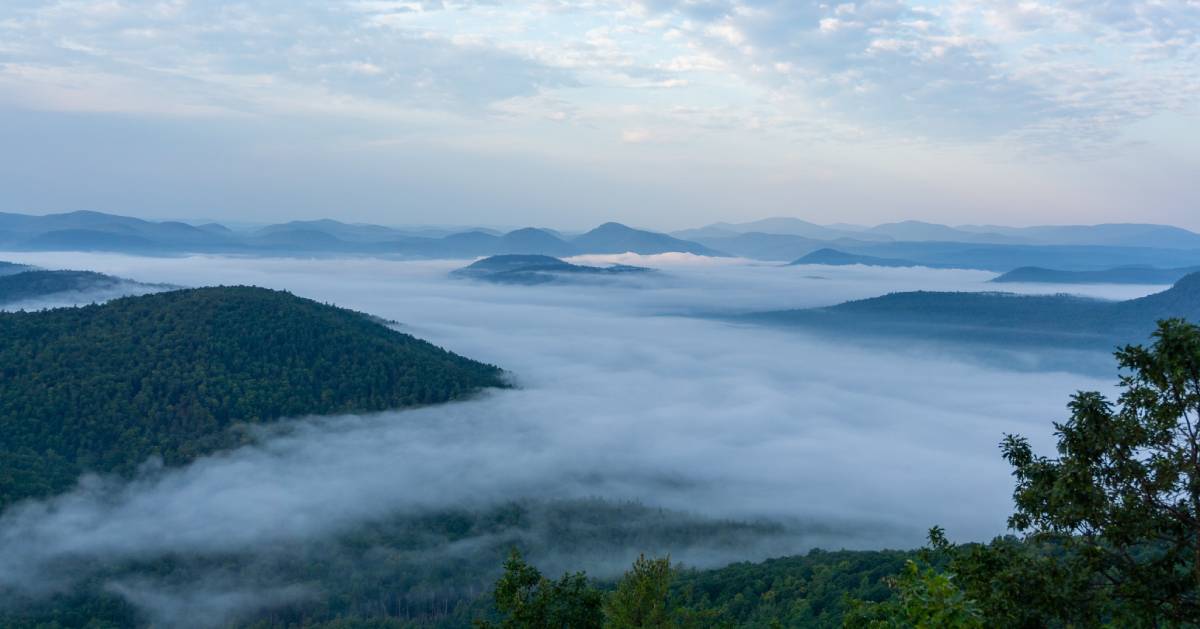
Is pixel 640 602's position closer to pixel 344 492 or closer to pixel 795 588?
pixel 795 588

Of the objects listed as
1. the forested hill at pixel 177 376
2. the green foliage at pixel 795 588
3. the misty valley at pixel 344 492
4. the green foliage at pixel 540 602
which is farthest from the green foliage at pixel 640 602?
the forested hill at pixel 177 376

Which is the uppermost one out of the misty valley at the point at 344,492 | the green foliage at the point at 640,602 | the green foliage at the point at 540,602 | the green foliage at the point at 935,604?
the green foliage at the point at 935,604

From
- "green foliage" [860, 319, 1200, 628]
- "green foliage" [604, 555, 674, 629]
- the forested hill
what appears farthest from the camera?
the forested hill

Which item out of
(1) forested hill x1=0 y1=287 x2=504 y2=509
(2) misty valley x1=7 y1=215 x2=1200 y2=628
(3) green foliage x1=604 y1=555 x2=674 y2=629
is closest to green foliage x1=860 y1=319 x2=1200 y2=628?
(3) green foliage x1=604 y1=555 x2=674 y2=629

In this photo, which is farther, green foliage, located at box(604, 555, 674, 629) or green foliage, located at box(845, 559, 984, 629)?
green foliage, located at box(604, 555, 674, 629)

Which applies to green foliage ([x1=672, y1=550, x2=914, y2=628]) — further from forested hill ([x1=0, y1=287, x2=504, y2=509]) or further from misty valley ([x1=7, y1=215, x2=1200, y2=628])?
forested hill ([x1=0, y1=287, x2=504, y2=509])

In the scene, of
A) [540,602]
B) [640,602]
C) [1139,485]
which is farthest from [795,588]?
[1139,485]

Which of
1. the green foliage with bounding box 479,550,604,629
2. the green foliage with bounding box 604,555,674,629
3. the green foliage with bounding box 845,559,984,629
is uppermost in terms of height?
the green foliage with bounding box 845,559,984,629

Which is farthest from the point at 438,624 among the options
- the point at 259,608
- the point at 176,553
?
the point at 176,553

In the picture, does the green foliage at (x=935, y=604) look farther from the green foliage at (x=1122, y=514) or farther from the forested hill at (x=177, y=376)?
the forested hill at (x=177, y=376)
